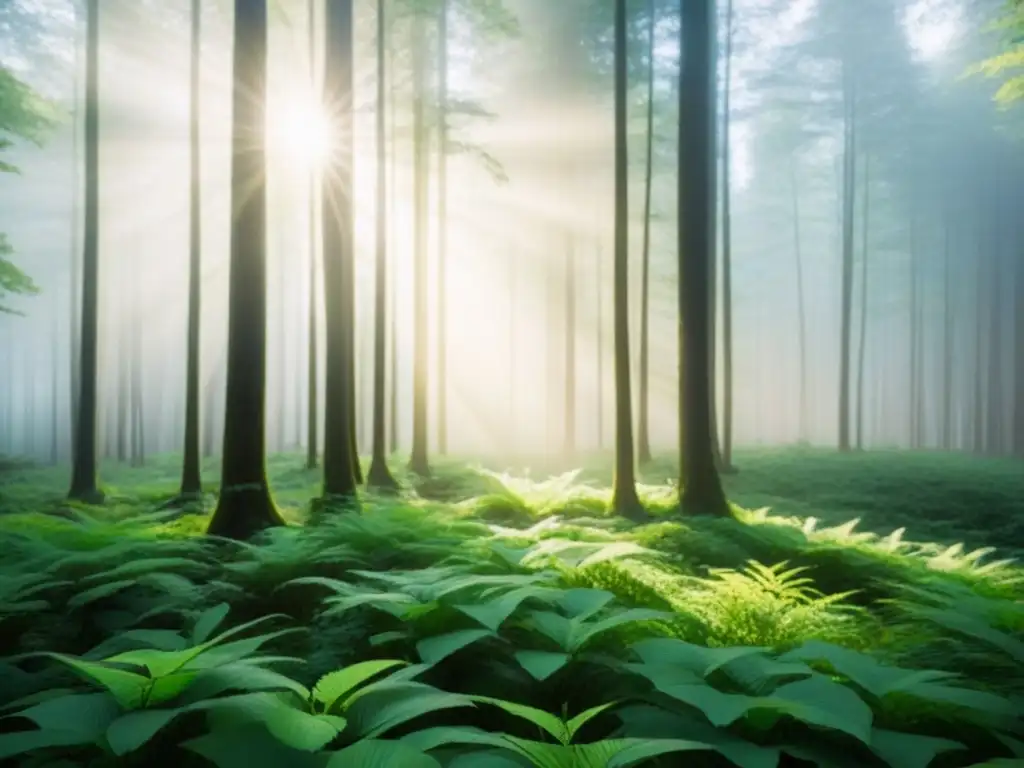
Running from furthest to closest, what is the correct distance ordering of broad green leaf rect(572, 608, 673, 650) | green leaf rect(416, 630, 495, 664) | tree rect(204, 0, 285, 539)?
tree rect(204, 0, 285, 539) → broad green leaf rect(572, 608, 673, 650) → green leaf rect(416, 630, 495, 664)

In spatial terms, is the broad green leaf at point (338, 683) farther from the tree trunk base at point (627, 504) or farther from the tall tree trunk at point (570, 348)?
the tall tree trunk at point (570, 348)

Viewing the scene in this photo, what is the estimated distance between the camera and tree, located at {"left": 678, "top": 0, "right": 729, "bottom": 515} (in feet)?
35.2

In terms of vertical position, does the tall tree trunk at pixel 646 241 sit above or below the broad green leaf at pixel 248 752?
above

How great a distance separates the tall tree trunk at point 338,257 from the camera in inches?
441

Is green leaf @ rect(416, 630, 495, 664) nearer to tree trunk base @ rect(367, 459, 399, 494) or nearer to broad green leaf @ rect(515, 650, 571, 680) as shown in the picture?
broad green leaf @ rect(515, 650, 571, 680)

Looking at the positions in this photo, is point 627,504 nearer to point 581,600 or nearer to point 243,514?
point 243,514

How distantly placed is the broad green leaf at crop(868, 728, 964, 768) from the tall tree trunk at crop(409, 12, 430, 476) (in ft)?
51.9

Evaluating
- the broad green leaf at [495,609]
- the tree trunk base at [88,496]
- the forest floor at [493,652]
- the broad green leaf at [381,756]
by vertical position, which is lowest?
the tree trunk base at [88,496]

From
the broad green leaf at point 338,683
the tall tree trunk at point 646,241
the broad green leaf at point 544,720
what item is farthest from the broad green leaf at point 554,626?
the tall tree trunk at point 646,241

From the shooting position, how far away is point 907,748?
2.68 m

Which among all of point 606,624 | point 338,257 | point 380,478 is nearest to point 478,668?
point 606,624

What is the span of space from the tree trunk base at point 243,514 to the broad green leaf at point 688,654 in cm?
582

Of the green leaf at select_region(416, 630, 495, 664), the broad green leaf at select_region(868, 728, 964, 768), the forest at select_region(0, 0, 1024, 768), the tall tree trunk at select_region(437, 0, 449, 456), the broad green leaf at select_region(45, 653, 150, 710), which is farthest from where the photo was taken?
the tall tree trunk at select_region(437, 0, 449, 456)

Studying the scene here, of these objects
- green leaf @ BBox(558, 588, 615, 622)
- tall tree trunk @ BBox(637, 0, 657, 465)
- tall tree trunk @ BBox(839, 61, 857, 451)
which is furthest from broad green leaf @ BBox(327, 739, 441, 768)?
tall tree trunk @ BBox(839, 61, 857, 451)
